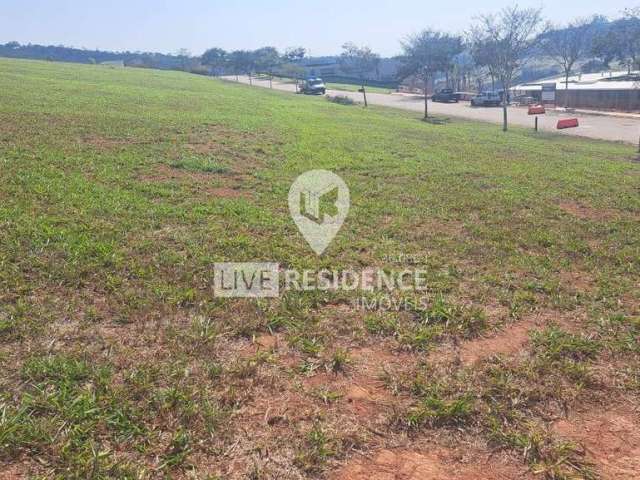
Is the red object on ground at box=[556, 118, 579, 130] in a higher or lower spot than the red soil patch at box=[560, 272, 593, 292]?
higher

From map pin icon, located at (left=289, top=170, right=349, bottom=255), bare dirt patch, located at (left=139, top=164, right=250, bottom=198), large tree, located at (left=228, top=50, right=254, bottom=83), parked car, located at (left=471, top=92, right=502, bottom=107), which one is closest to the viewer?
map pin icon, located at (left=289, top=170, right=349, bottom=255)

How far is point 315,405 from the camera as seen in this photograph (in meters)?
3.00

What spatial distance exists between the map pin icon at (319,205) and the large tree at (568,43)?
138 ft

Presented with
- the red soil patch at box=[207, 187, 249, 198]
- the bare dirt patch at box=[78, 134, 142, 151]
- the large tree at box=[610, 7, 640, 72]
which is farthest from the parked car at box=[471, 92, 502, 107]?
the red soil patch at box=[207, 187, 249, 198]

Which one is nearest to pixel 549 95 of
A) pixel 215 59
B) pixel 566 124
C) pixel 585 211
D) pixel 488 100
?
pixel 488 100

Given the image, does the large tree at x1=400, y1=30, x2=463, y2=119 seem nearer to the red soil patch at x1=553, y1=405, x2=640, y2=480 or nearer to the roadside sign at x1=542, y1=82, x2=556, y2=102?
the roadside sign at x1=542, y1=82, x2=556, y2=102

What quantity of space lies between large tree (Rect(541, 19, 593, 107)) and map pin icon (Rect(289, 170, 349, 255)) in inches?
1659

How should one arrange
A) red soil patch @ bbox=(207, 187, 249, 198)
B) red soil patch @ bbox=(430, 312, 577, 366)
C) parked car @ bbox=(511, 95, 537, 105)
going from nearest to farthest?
1. red soil patch @ bbox=(430, 312, 577, 366)
2. red soil patch @ bbox=(207, 187, 249, 198)
3. parked car @ bbox=(511, 95, 537, 105)

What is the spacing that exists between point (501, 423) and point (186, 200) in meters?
5.20

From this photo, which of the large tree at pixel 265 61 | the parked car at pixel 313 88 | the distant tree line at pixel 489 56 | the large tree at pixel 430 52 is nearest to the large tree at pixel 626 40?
the distant tree line at pixel 489 56

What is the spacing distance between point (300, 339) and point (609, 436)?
2.11 meters

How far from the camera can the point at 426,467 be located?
102 inches

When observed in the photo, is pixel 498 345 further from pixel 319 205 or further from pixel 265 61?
pixel 265 61

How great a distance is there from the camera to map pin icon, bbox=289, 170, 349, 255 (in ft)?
19.6
